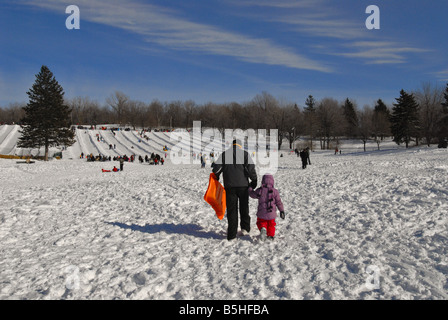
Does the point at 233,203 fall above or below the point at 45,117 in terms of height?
below

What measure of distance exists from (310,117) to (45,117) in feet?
191

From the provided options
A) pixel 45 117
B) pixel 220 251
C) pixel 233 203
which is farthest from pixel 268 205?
pixel 45 117

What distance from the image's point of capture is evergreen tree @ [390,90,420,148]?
51.5m

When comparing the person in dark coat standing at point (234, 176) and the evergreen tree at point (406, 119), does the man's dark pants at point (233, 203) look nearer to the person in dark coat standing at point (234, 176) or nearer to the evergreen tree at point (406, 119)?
the person in dark coat standing at point (234, 176)

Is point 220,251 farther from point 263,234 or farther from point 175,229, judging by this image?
point 175,229

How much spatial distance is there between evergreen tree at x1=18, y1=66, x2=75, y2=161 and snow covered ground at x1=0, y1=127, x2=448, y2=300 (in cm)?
3738

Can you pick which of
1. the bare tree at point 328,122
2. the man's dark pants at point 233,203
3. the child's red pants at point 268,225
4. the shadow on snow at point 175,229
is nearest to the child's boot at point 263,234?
the child's red pants at point 268,225

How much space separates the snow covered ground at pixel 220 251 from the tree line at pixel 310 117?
36.5 metres

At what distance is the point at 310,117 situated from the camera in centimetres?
7600

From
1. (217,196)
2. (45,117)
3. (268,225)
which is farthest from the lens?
(45,117)

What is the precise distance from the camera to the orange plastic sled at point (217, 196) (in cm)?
605
